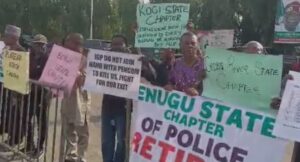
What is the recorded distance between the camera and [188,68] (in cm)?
588

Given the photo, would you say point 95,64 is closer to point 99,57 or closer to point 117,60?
point 99,57

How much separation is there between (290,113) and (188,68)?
1573 mm

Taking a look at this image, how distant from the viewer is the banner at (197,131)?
15.9ft

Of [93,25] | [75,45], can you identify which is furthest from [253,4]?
[75,45]

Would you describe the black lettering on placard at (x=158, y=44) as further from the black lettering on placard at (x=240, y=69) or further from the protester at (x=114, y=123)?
the black lettering on placard at (x=240, y=69)

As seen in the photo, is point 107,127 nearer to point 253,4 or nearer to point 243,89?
point 243,89

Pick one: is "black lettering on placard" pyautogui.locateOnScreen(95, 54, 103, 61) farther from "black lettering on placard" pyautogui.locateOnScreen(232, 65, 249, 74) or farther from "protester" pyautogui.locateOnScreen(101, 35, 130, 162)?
"black lettering on placard" pyautogui.locateOnScreen(232, 65, 249, 74)

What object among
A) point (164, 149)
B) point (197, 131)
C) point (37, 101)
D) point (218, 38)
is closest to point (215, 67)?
point (197, 131)

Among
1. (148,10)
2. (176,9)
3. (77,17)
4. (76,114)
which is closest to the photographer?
(176,9)

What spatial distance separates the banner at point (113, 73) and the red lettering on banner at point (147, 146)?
466 mm

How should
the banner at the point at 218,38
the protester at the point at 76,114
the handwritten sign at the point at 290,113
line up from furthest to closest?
1. the banner at the point at 218,38
2. the protester at the point at 76,114
3. the handwritten sign at the point at 290,113

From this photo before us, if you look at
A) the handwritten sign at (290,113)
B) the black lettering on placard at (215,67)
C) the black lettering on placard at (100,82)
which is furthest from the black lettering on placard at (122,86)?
the handwritten sign at (290,113)

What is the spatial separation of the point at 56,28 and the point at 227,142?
60566 mm

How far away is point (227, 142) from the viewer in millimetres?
5066
